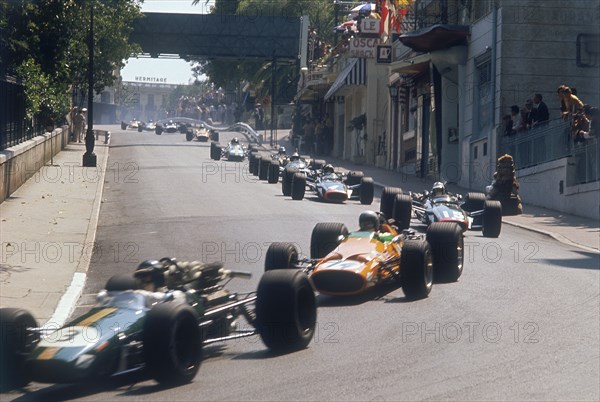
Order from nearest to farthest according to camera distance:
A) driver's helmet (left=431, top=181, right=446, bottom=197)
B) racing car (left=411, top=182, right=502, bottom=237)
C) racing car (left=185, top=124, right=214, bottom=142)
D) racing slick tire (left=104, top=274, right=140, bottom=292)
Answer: racing slick tire (left=104, top=274, right=140, bottom=292)
racing car (left=411, top=182, right=502, bottom=237)
driver's helmet (left=431, top=181, right=446, bottom=197)
racing car (left=185, top=124, right=214, bottom=142)

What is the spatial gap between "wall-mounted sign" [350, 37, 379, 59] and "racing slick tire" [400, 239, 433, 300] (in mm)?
33938

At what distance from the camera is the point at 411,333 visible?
992 centimetres

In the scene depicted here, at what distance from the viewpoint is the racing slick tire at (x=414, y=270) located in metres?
11.6

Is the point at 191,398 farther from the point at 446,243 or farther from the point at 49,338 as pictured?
the point at 446,243

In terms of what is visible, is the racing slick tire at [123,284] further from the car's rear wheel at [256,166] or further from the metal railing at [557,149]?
the car's rear wheel at [256,166]

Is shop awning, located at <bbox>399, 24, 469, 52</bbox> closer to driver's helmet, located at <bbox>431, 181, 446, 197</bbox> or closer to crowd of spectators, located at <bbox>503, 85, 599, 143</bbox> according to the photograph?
crowd of spectators, located at <bbox>503, 85, 599, 143</bbox>

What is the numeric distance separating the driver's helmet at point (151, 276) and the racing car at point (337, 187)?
52.9ft

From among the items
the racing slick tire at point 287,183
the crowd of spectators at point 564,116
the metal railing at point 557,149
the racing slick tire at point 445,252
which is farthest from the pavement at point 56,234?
the racing slick tire at point 287,183

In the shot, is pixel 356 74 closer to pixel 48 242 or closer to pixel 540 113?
pixel 540 113

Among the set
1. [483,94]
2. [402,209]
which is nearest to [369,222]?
[402,209]

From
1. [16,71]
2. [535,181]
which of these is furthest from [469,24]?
[16,71]

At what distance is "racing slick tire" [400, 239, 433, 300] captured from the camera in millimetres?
11609

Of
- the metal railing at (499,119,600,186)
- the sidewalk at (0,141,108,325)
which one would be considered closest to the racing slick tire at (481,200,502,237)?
the metal railing at (499,119,600,186)

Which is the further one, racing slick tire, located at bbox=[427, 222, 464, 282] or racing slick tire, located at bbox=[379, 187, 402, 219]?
racing slick tire, located at bbox=[379, 187, 402, 219]
